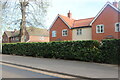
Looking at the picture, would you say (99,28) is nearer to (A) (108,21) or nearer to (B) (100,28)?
(B) (100,28)

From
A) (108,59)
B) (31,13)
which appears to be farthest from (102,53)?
(31,13)

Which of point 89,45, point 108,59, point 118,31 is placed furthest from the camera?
point 118,31

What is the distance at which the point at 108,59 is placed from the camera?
9.81 meters

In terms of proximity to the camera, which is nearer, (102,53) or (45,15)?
(102,53)

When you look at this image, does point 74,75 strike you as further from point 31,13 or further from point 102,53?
point 31,13

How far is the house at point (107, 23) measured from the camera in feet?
59.0

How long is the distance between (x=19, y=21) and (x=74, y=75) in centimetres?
1892

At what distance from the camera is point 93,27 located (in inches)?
805

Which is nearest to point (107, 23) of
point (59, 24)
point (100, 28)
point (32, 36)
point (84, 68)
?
point (100, 28)

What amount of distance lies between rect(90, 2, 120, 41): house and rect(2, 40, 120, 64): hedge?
30.1 feet

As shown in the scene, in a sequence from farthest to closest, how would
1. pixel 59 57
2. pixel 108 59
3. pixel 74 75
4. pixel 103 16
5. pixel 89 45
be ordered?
1. pixel 103 16
2. pixel 59 57
3. pixel 89 45
4. pixel 108 59
5. pixel 74 75

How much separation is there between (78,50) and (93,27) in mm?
10293

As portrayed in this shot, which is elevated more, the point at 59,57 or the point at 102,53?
the point at 102,53

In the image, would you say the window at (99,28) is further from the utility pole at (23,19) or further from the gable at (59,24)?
the utility pole at (23,19)
